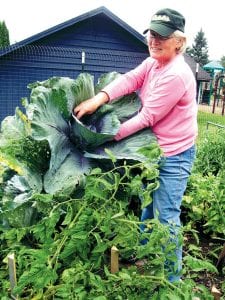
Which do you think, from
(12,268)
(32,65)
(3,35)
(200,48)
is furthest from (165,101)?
(200,48)

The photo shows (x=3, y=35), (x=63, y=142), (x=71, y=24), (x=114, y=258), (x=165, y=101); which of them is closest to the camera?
(x=114, y=258)

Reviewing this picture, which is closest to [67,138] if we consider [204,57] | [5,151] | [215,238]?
[5,151]

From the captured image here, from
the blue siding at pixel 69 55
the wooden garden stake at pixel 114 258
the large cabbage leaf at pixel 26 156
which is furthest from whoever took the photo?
the blue siding at pixel 69 55

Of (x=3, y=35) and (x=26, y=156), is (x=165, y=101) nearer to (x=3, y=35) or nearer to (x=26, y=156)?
(x=26, y=156)

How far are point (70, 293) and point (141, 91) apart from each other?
1.22 m

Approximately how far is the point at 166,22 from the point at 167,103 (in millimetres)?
413

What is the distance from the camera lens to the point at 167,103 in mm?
2055

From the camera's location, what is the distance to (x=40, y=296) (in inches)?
75.6

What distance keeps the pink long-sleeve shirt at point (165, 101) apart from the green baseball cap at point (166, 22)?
16cm

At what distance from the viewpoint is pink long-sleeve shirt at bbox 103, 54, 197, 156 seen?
205cm

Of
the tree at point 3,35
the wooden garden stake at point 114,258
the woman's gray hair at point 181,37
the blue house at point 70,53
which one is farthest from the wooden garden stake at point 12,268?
the tree at point 3,35

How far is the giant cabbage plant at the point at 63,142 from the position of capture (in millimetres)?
2047

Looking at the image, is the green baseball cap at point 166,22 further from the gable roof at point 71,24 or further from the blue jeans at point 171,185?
the gable roof at point 71,24

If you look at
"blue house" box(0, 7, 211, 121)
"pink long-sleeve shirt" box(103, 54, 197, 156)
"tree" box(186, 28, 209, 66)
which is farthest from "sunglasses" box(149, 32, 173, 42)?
"tree" box(186, 28, 209, 66)
